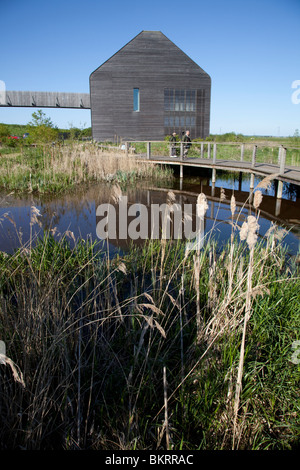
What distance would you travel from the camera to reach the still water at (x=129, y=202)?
6.04 metres

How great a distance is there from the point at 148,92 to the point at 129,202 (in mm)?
17870

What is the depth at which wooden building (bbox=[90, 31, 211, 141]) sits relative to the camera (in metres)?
23.9

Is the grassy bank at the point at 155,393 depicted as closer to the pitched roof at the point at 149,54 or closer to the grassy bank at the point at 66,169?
the grassy bank at the point at 66,169

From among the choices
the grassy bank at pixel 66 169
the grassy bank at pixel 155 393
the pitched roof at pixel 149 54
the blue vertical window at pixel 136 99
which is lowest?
the grassy bank at pixel 155 393

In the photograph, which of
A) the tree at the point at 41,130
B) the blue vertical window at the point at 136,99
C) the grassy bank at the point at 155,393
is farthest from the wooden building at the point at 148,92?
the grassy bank at the point at 155,393

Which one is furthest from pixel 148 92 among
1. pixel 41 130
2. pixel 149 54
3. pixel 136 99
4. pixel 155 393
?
pixel 155 393

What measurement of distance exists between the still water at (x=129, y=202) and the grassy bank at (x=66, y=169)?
0.67m

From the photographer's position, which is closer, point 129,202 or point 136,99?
point 129,202

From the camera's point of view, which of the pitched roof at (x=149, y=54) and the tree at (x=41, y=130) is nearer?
the tree at (x=41, y=130)

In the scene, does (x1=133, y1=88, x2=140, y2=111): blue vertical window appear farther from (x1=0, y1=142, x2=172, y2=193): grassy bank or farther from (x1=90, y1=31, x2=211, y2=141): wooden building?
(x1=0, y1=142, x2=172, y2=193): grassy bank

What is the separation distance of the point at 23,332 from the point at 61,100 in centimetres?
3276

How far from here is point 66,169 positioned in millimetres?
11742

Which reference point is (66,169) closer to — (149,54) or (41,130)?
(41,130)

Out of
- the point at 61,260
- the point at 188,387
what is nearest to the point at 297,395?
the point at 188,387
